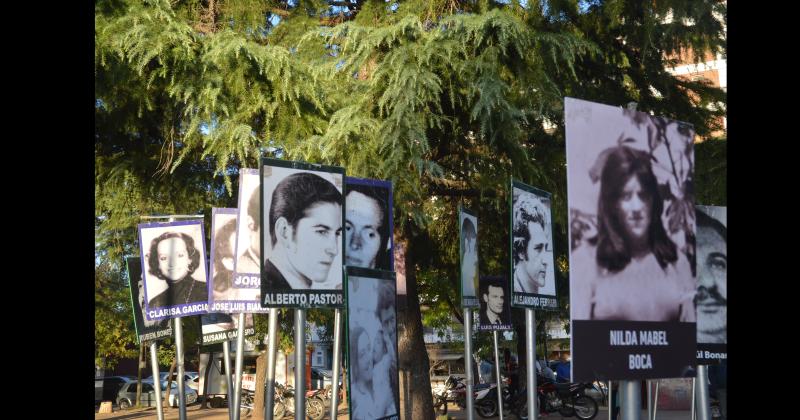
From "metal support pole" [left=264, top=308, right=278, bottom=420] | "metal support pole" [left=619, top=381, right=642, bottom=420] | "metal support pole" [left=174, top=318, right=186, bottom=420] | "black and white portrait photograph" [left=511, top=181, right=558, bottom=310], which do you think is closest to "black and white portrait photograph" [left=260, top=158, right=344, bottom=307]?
"metal support pole" [left=264, top=308, right=278, bottom=420]

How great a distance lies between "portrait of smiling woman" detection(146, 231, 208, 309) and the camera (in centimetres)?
1242

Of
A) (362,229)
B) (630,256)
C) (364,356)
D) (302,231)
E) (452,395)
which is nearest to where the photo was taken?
(630,256)

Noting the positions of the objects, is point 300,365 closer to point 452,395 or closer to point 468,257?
point 468,257

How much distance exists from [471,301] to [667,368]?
7432mm

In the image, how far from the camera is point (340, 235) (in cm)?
845

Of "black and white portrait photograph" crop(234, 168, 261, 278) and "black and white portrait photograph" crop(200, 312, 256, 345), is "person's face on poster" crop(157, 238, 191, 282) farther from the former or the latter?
"black and white portrait photograph" crop(234, 168, 261, 278)

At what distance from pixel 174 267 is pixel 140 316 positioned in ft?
6.88

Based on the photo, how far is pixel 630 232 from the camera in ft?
14.2

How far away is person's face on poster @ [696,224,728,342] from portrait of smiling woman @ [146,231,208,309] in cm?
677

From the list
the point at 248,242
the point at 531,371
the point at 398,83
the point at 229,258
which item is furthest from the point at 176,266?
the point at 531,371

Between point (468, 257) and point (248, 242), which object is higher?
point (248, 242)

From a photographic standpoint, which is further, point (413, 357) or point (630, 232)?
point (413, 357)

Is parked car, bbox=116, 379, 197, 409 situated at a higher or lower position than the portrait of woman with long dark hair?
lower
